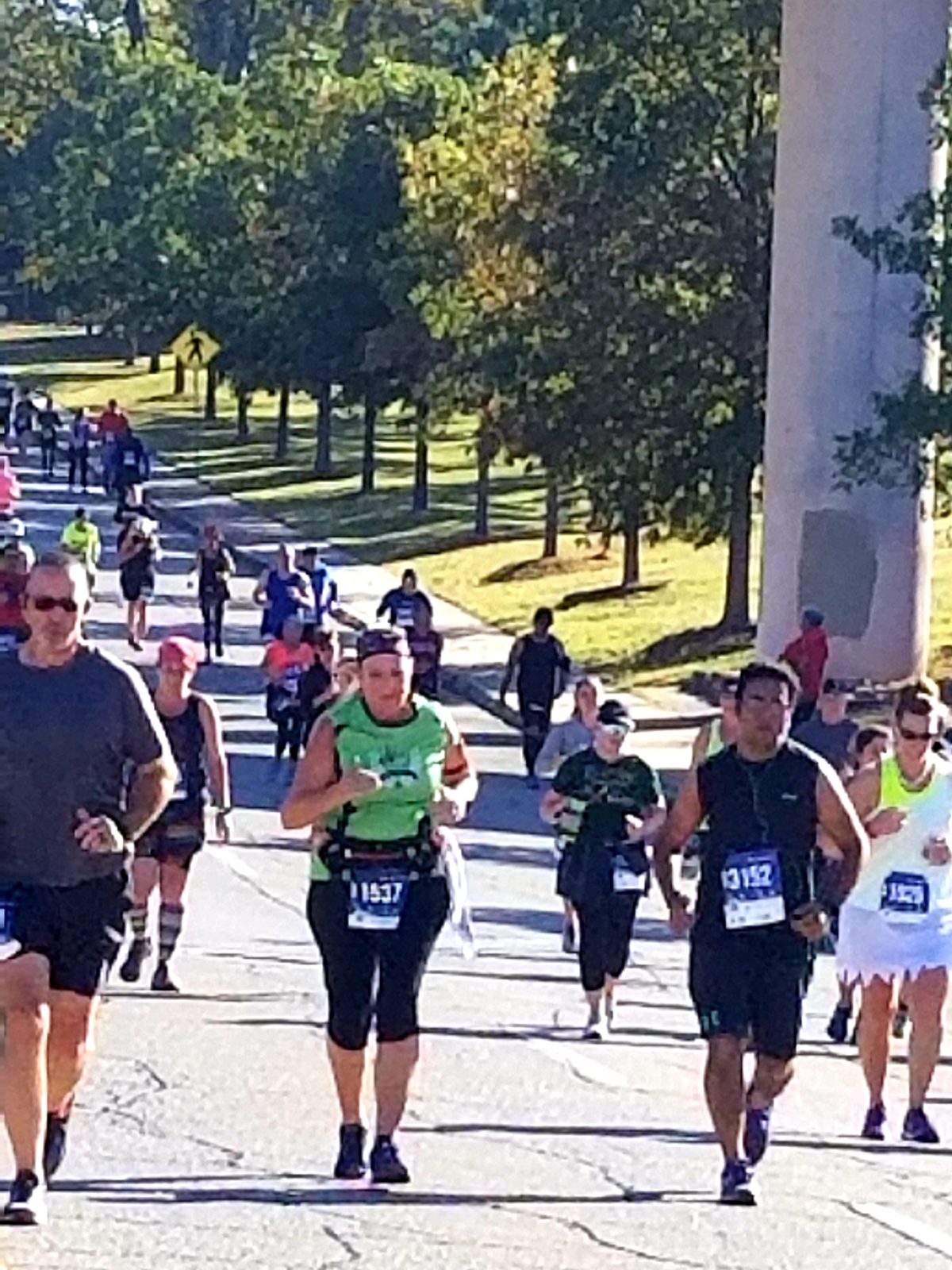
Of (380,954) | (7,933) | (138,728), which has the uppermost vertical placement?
(138,728)

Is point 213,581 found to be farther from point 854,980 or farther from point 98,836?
point 98,836

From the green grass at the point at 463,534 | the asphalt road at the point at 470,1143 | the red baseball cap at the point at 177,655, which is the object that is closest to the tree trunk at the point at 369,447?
the green grass at the point at 463,534

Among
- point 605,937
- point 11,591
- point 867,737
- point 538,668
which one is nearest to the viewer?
point 867,737

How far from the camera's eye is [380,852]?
1020 cm

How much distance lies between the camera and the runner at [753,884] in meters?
10.3

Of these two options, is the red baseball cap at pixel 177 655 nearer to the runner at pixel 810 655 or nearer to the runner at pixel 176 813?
the runner at pixel 176 813

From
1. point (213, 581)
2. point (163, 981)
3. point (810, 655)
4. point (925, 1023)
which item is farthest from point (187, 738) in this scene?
point (213, 581)

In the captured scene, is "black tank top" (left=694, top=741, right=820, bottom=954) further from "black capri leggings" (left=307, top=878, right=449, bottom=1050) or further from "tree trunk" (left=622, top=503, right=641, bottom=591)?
"tree trunk" (left=622, top=503, right=641, bottom=591)

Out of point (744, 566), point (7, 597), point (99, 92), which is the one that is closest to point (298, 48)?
point (99, 92)

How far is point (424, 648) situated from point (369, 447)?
106ft

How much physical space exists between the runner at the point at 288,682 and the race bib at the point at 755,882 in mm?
15357

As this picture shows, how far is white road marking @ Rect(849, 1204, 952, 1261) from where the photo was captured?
9.94 metres

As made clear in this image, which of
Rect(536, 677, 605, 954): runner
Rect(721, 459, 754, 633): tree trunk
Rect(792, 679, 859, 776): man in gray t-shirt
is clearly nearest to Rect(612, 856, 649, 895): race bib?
Rect(536, 677, 605, 954): runner

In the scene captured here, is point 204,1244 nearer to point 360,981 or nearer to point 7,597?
point 360,981
